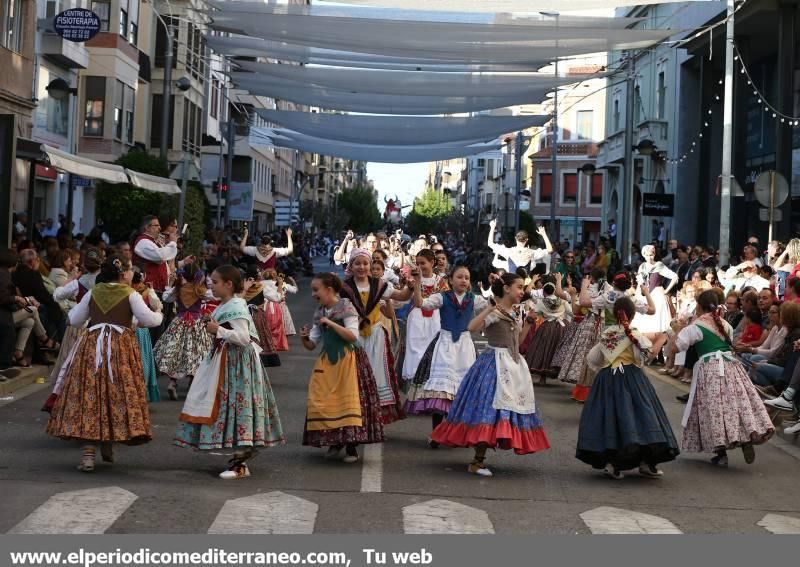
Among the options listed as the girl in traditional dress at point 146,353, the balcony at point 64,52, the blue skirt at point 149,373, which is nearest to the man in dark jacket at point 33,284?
the girl in traditional dress at point 146,353

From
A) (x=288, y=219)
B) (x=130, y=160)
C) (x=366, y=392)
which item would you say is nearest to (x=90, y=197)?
(x=130, y=160)

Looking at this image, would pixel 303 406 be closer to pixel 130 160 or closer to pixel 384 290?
pixel 384 290

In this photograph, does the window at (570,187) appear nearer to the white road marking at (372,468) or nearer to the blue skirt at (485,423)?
the white road marking at (372,468)

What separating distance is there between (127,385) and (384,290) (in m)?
2.67

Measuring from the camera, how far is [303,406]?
569 inches

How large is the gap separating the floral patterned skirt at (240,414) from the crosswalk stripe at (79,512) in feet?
3.03

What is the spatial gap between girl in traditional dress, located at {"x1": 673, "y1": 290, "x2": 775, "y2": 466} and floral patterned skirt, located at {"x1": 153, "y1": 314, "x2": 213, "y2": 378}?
18.2 feet

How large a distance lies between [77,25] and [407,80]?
1089cm

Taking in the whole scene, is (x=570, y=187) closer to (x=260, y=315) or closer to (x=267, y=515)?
(x=260, y=315)

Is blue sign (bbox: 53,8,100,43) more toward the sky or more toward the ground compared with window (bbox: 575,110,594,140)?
more toward the ground

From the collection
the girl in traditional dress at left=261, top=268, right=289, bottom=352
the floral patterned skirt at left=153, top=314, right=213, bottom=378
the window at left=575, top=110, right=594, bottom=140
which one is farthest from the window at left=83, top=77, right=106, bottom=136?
the window at left=575, top=110, right=594, bottom=140

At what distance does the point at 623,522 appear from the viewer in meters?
8.77

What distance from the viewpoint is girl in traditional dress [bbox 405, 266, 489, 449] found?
478 inches

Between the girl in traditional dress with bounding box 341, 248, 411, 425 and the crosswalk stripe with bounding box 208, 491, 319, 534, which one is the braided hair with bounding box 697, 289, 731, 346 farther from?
the crosswalk stripe with bounding box 208, 491, 319, 534
